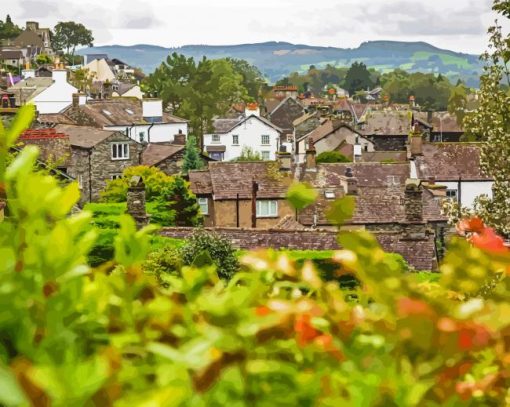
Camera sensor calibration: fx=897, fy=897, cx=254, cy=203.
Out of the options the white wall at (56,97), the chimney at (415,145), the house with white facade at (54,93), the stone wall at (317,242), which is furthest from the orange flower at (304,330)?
the white wall at (56,97)

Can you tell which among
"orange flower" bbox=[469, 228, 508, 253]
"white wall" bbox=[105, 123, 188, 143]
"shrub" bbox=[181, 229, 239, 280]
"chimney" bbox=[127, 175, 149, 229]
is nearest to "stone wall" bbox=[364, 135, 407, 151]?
"white wall" bbox=[105, 123, 188, 143]

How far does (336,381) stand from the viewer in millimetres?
1635

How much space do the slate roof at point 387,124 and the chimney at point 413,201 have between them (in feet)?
164

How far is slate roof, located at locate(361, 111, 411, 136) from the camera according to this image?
3039 inches

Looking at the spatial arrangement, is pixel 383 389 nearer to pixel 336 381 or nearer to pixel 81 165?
pixel 336 381

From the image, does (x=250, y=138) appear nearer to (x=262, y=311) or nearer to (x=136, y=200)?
(x=136, y=200)

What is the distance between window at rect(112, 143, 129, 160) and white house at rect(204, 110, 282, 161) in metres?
26.4

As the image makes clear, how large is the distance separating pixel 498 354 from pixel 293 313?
0.43m

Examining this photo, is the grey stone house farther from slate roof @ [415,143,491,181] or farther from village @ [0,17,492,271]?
slate roof @ [415,143,491,181]

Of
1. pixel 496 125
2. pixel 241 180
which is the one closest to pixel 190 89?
pixel 241 180

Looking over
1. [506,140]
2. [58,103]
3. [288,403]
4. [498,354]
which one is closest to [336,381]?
[288,403]

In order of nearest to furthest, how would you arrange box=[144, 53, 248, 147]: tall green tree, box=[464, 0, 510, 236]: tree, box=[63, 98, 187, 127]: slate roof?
1. box=[464, 0, 510, 236]: tree
2. box=[63, 98, 187, 127]: slate roof
3. box=[144, 53, 248, 147]: tall green tree

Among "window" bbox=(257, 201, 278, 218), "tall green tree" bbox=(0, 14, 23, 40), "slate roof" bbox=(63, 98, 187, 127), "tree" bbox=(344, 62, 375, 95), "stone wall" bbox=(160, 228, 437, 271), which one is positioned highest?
"tall green tree" bbox=(0, 14, 23, 40)

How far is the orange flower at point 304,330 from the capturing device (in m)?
1.79
